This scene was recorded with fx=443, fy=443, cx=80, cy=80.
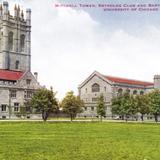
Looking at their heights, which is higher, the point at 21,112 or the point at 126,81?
the point at 126,81

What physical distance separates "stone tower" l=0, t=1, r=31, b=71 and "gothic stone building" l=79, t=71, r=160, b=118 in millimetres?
18370

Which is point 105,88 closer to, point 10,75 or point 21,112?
point 10,75

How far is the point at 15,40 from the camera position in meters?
118

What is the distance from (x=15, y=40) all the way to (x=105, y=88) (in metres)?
27.8

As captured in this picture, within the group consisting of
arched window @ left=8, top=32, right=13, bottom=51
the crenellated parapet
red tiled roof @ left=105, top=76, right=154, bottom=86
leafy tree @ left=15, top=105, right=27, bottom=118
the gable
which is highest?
the crenellated parapet

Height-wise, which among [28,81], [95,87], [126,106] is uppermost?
[95,87]

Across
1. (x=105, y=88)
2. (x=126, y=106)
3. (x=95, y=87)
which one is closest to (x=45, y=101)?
(x=126, y=106)

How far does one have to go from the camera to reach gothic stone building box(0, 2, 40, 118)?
97.8m

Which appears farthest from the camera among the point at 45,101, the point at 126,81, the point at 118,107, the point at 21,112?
the point at 126,81

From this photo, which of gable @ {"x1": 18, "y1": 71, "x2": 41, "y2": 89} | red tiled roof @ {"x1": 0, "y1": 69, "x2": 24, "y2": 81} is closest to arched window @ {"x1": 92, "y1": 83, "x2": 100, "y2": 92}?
gable @ {"x1": 18, "y1": 71, "x2": 41, "y2": 89}

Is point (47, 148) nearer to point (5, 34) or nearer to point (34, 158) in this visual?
point (34, 158)

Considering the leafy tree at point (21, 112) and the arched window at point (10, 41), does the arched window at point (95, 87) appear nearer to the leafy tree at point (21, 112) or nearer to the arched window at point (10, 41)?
the arched window at point (10, 41)

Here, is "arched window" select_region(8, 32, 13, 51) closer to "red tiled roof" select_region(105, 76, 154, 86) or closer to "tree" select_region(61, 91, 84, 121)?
"red tiled roof" select_region(105, 76, 154, 86)

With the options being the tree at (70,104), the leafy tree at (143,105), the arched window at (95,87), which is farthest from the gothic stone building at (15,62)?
the leafy tree at (143,105)
